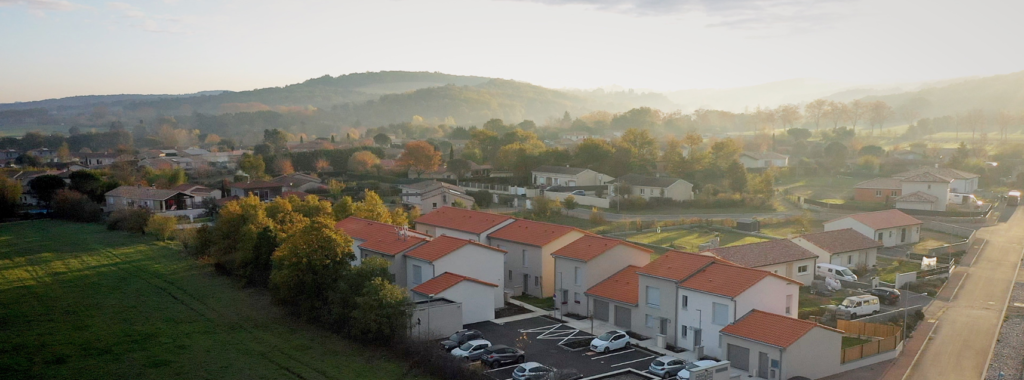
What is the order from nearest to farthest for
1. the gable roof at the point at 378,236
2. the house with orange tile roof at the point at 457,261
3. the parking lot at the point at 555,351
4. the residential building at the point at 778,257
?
the parking lot at the point at 555,351 < the house with orange tile roof at the point at 457,261 < the gable roof at the point at 378,236 < the residential building at the point at 778,257

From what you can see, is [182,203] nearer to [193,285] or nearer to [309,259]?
[193,285]

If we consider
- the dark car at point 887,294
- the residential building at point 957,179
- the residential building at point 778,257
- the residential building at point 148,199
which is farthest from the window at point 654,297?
the residential building at point 148,199

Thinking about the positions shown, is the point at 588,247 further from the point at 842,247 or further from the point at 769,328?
the point at 842,247

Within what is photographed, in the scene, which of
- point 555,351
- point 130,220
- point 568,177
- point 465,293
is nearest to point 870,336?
point 555,351

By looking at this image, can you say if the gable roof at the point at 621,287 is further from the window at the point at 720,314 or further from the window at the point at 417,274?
the window at the point at 417,274

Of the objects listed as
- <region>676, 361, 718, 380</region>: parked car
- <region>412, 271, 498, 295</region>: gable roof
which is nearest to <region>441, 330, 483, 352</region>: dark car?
<region>412, 271, 498, 295</region>: gable roof

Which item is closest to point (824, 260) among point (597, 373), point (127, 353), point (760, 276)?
point (760, 276)

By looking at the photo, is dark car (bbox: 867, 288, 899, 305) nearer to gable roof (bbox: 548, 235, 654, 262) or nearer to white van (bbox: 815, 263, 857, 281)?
white van (bbox: 815, 263, 857, 281)
